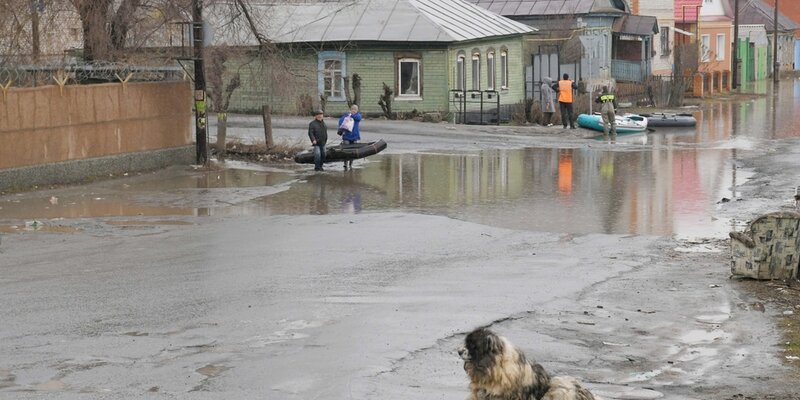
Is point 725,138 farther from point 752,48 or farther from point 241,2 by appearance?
point 752,48

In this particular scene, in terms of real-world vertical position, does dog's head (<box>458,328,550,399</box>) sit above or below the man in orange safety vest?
below

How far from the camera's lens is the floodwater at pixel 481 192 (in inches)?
798

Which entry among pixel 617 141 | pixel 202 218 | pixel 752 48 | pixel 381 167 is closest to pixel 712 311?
pixel 202 218

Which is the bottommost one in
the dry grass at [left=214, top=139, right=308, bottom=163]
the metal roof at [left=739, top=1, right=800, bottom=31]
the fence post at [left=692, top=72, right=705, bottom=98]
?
the dry grass at [left=214, top=139, right=308, bottom=163]

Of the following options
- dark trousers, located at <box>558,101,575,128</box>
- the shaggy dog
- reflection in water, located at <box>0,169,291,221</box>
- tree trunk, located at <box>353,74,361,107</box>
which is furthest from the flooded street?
tree trunk, located at <box>353,74,361,107</box>

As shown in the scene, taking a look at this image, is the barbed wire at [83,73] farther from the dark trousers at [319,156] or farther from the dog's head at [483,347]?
the dog's head at [483,347]

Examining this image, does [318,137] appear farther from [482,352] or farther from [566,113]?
[482,352]

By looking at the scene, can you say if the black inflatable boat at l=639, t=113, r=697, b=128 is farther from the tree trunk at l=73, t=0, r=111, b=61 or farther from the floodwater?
the tree trunk at l=73, t=0, r=111, b=61

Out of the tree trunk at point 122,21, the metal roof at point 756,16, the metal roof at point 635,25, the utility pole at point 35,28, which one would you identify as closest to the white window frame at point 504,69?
the metal roof at point 635,25

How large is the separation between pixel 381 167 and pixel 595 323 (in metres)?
17.0

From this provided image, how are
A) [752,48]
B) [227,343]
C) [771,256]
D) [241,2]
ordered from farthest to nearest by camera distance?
[752,48] → [241,2] → [771,256] → [227,343]

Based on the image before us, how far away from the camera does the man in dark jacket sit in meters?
27.2

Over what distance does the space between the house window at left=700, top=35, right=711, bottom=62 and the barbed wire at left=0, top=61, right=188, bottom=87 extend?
47777 mm

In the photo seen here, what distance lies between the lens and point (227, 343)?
10.9 metres
